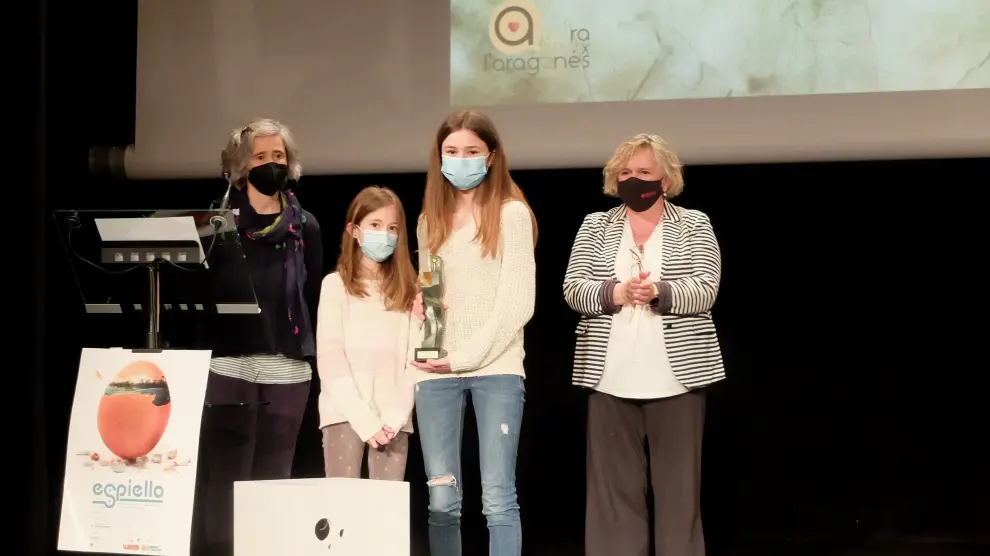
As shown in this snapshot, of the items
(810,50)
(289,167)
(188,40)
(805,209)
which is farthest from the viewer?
(188,40)

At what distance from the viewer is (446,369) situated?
316cm

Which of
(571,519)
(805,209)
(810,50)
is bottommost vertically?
(571,519)

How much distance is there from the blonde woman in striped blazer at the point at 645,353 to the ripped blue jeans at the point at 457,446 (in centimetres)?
29

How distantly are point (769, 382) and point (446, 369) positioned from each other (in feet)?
5.38

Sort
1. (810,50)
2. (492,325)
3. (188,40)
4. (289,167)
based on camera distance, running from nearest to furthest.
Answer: (492,325) → (289,167) → (810,50) → (188,40)

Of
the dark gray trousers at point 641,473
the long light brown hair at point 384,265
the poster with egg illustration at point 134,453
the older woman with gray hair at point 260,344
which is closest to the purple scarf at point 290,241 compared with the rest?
the older woman with gray hair at point 260,344

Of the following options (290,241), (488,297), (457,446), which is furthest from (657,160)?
(290,241)

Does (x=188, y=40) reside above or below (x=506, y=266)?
above

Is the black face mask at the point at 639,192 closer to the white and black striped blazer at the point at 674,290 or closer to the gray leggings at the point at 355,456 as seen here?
the white and black striped blazer at the point at 674,290

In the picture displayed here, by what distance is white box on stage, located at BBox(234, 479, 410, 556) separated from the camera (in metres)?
3.04

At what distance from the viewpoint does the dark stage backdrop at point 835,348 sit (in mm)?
4059

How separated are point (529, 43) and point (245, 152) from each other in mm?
1231

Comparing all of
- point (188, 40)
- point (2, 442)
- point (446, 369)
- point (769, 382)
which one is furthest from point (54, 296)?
point (769, 382)

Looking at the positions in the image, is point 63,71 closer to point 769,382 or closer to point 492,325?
point 492,325
